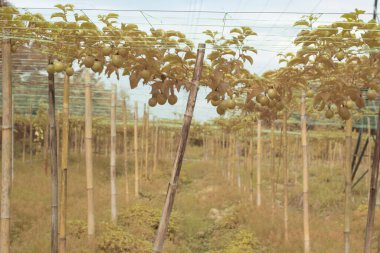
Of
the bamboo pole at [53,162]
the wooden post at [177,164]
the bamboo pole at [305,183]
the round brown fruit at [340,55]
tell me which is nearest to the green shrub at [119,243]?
the bamboo pole at [305,183]

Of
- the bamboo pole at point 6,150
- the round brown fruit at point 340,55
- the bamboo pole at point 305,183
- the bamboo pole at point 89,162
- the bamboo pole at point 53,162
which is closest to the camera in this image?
the round brown fruit at point 340,55

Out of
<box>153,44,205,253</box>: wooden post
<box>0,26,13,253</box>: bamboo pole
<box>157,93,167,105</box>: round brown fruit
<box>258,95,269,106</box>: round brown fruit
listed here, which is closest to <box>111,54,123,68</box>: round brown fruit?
<box>157,93,167,105</box>: round brown fruit

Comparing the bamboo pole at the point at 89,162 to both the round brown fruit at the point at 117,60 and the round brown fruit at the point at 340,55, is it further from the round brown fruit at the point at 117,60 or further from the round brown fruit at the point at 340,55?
the round brown fruit at the point at 340,55

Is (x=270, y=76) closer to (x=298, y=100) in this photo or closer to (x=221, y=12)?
(x=221, y=12)

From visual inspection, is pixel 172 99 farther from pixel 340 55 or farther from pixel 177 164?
pixel 340 55

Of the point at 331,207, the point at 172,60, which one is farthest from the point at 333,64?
the point at 331,207

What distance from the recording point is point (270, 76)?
4.05 meters

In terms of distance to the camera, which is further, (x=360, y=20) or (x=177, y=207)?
(x=177, y=207)

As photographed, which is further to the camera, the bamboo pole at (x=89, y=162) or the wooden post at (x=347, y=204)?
the bamboo pole at (x=89, y=162)

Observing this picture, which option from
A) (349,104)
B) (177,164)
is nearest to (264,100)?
(349,104)

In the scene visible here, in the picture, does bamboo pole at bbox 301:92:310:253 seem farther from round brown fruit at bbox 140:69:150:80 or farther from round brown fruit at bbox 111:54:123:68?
round brown fruit at bbox 111:54:123:68

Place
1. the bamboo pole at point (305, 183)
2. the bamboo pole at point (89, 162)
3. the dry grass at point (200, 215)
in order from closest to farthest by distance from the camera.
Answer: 1. the bamboo pole at point (89, 162)
2. the bamboo pole at point (305, 183)
3. the dry grass at point (200, 215)

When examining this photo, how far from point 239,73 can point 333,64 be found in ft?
2.71

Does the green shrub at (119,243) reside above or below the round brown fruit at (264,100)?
below
